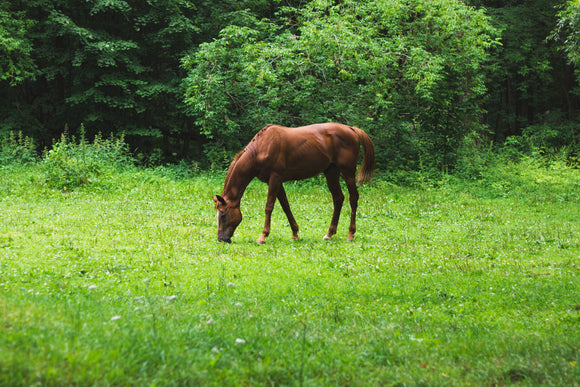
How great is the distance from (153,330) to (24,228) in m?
7.68

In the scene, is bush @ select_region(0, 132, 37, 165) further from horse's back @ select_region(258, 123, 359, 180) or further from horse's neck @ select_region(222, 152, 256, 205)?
horse's back @ select_region(258, 123, 359, 180)

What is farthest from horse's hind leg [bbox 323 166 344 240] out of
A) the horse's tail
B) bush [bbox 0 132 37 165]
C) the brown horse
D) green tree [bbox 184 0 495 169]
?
bush [bbox 0 132 37 165]

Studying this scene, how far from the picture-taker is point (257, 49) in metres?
20.2

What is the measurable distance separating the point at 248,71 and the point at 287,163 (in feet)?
33.1

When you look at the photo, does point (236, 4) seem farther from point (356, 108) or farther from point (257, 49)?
point (356, 108)

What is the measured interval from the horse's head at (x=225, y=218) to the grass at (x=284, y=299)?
12.8 inches

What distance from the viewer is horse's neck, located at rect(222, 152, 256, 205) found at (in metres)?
10.8

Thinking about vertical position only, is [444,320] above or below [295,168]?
below

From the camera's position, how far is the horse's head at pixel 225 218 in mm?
10461

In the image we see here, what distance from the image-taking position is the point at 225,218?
10477mm

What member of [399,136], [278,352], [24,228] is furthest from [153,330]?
[399,136]

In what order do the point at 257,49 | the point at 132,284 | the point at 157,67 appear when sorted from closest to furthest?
the point at 132,284 → the point at 257,49 → the point at 157,67

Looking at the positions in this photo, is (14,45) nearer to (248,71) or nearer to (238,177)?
(248,71)

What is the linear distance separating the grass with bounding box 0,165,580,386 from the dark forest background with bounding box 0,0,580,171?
7770mm
